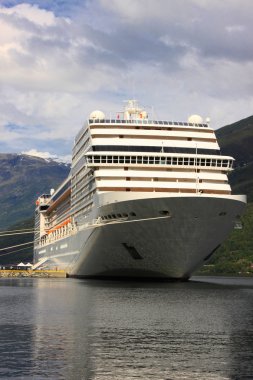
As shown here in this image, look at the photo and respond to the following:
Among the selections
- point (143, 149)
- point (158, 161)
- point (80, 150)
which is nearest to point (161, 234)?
point (158, 161)

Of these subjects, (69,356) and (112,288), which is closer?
(69,356)

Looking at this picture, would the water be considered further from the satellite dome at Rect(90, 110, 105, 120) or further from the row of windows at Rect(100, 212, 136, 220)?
the satellite dome at Rect(90, 110, 105, 120)

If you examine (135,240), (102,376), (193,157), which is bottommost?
(102,376)

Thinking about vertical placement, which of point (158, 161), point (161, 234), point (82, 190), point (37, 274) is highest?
point (158, 161)

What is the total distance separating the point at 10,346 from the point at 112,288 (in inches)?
1386

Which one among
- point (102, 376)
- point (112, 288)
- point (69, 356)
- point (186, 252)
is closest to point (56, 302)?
point (112, 288)

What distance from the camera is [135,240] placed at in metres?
66.5

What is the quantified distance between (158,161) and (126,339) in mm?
42439

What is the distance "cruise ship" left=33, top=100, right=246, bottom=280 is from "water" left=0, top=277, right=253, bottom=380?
12.3 metres

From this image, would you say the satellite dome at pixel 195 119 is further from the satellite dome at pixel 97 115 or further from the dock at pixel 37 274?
the dock at pixel 37 274

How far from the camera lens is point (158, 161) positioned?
72.7 m

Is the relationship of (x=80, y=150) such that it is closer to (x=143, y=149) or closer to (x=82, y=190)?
(x=82, y=190)

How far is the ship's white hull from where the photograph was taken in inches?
2472

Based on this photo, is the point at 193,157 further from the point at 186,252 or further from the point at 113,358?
the point at 113,358
